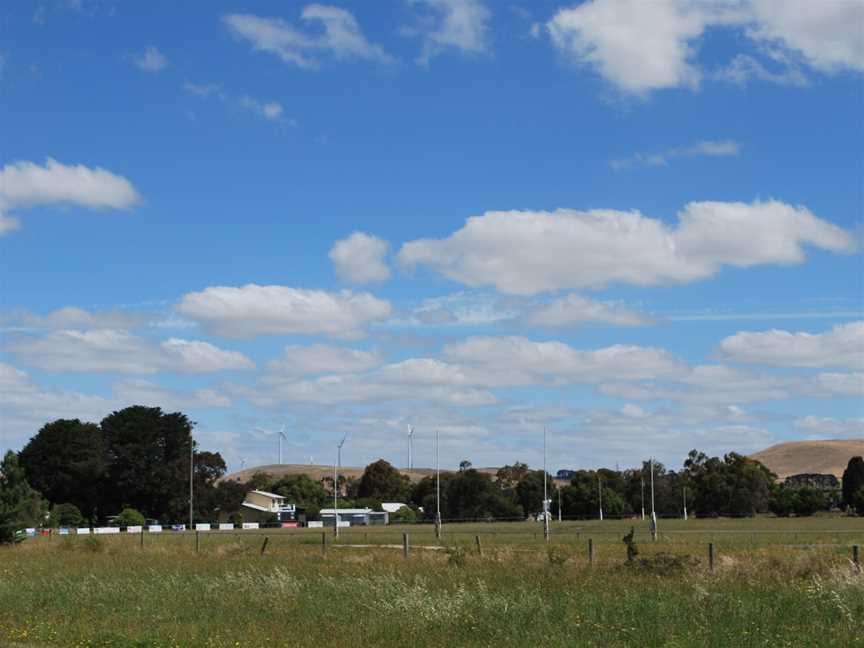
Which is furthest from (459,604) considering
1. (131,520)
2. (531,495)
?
(531,495)

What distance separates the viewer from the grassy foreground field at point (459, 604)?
20281mm

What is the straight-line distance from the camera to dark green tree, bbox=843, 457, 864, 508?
556 feet

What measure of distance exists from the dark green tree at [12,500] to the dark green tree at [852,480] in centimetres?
13512

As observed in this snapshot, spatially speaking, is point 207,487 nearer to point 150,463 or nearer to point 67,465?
point 150,463

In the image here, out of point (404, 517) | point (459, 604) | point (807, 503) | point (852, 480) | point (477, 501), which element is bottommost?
point (459, 604)

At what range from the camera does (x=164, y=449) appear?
146625 millimetres

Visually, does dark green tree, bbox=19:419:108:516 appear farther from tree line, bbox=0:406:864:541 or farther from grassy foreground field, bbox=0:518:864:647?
grassy foreground field, bbox=0:518:864:647

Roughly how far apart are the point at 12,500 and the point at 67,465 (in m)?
84.0

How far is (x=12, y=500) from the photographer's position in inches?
2630

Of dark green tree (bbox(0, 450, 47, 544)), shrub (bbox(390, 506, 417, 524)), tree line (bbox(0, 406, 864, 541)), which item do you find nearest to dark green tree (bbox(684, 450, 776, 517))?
tree line (bbox(0, 406, 864, 541))

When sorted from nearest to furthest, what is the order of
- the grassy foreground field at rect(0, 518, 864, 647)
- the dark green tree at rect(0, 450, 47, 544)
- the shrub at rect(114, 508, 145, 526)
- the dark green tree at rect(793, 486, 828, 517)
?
the grassy foreground field at rect(0, 518, 864, 647) < the dark green tree at rect(0, 450, 47, 544) < the shrub at rect(114, 508, 145, 526) < the dark green tree at rect(793, 486, 828, 517)

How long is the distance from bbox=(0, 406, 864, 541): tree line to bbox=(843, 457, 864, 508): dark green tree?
0.54 ft

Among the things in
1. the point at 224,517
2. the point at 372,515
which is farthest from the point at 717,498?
the point at 224,517

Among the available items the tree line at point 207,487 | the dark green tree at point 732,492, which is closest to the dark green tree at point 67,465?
the tree line at point 207,487
